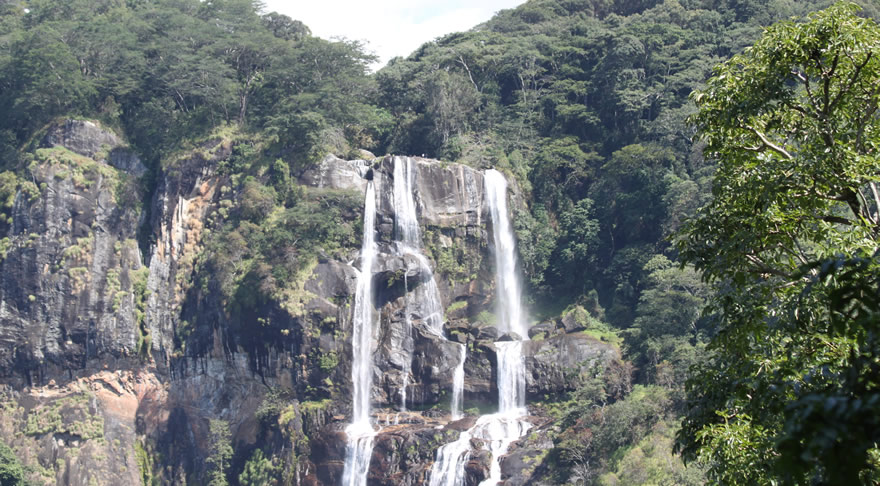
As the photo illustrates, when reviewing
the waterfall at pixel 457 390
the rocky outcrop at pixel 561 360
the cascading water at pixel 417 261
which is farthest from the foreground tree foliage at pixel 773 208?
the cascading water at pixel 417 261

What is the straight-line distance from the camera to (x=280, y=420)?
2667cm

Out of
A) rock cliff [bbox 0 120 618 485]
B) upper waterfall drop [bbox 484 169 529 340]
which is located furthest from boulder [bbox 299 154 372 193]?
upper waterfall drop [bbox 484 169 529 340]

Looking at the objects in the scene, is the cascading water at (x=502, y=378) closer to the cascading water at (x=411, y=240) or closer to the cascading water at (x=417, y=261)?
the cascading water at (x=417, y=261)

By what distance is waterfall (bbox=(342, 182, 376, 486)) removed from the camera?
2528 centimetres

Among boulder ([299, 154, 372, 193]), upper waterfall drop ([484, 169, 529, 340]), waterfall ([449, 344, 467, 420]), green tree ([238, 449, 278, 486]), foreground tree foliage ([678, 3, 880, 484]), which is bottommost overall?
green tree ([238, 449, 278, 486])

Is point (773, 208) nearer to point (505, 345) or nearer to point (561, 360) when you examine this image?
point (561, 360)

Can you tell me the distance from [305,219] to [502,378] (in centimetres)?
917

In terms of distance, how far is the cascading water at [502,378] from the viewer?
23.7m

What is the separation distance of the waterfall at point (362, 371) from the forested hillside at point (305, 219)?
1.26 ft

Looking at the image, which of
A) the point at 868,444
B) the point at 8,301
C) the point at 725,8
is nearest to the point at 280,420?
the point at 8,301

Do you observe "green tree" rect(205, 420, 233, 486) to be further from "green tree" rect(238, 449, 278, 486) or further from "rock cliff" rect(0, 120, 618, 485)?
"green tree" rect(238, 449, 278, 486)

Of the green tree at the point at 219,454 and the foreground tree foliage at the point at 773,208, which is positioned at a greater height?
the foreground tree foliage at the point at 773,208

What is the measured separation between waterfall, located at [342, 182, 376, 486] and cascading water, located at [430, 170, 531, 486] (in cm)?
283

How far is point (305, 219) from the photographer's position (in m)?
29.0
